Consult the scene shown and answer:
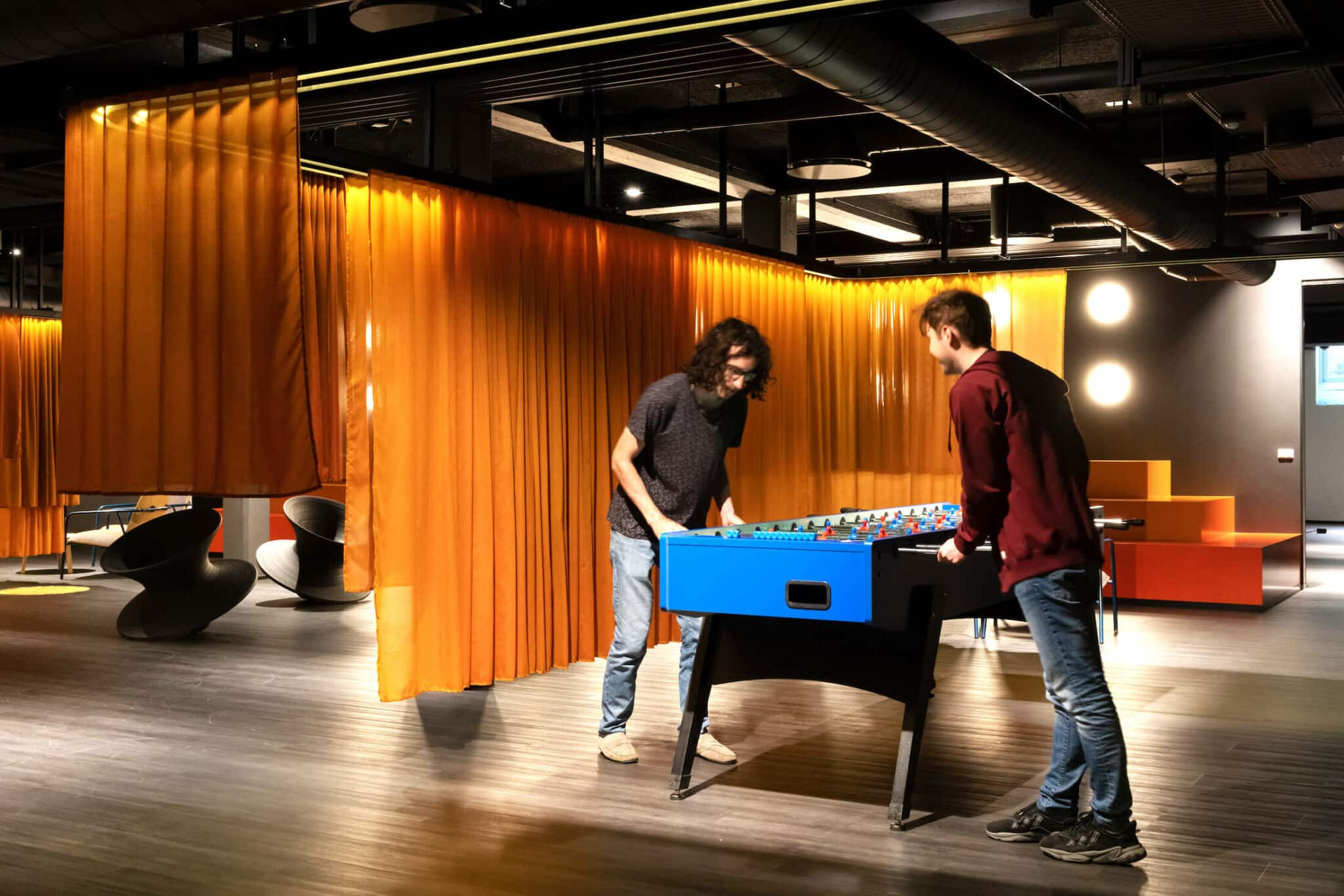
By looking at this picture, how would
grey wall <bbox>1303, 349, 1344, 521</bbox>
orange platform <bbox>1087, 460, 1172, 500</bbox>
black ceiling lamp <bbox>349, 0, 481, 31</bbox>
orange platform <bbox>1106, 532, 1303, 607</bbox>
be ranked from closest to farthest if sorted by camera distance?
black ceiling lamp <bbox>349, 0, 481, 31</bbox>, orange platform <bbox>1106, 532, 1303, 607</bbox>, orange platform <bbox>1087, 460, 1172, 500</bbox>, grey wall <bbox>1303, 349, 1344, 521</bbox>

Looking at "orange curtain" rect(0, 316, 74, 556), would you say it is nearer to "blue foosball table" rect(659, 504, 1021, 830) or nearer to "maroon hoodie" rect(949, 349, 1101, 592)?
"blue foosball table" rect(659, 504, 1021, 830)

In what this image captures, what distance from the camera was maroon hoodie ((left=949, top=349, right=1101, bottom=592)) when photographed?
359 centimetres

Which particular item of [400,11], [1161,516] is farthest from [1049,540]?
[1161,516]

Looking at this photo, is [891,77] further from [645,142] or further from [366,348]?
[645,142]

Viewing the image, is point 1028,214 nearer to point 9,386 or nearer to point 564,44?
point 564,44

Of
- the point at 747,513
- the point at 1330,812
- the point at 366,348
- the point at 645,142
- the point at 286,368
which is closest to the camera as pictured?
the point at 1330,812

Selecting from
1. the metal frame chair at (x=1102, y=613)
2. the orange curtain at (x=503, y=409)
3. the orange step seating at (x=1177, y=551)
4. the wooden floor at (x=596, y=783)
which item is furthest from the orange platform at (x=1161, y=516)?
the orange curtain at (x=503, y=409)

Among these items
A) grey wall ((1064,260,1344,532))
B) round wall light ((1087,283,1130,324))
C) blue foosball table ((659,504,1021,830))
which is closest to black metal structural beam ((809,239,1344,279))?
grey wall ((1064,260,1344,532))

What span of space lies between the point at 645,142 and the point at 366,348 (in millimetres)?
4152

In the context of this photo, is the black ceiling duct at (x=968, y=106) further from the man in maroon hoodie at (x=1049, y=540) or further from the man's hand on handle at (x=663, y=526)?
the man's hand on handle at (x=663, y=526)

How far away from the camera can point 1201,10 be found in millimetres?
4559

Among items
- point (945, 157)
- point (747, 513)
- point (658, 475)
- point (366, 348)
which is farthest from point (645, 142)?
point (658, 475)

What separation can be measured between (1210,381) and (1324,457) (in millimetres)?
11215

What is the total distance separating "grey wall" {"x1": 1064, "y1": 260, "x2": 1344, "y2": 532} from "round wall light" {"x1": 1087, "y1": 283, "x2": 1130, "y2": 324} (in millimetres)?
57
